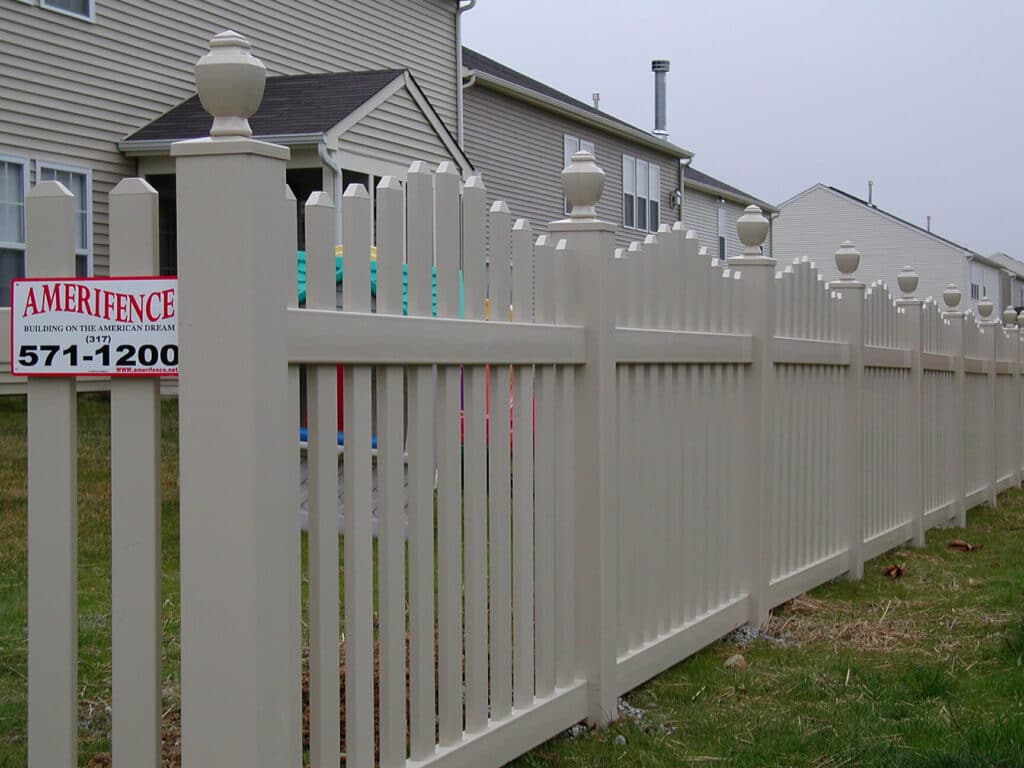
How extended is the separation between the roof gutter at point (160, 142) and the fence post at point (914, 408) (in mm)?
7883

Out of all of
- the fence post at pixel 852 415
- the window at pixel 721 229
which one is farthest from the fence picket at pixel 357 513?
the window at pixel 721 229

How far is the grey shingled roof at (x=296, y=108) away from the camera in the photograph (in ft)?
48.1

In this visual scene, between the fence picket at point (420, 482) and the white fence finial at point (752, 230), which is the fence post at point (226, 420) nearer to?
the fence picket at point (420, 482)

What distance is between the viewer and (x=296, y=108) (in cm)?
1530

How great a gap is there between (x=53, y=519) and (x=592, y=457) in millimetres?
2009

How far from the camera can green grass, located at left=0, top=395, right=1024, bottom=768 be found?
3.87 metres

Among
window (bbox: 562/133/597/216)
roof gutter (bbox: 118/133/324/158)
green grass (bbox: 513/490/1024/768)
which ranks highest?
window (bbox: 562/133/597/216)

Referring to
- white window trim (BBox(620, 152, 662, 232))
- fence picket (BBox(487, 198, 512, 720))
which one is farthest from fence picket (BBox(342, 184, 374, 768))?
white window trim (BBox(620, 152, 662, 232))

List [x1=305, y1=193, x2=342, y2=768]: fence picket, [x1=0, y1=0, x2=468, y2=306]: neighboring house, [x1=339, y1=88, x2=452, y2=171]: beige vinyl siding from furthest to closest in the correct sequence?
[x1=339, y1=88, x2=452, y2=171]: beige vinyl siding, [x1=0, y1=0, x2=468, y2=306]: neighboring house, [x1=305, y1=193, x2=342, y2=768]: fence picket

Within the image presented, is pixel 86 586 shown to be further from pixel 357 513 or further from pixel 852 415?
pixel 852 415

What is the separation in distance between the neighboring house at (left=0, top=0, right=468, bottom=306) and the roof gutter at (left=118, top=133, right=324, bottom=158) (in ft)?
0.09

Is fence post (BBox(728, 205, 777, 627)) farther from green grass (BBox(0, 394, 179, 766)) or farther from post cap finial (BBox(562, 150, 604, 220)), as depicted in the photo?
green grass (BBox(0, 394, 179, 766))

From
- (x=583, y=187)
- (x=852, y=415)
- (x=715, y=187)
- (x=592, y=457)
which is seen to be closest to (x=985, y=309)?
(x=852, y=415)

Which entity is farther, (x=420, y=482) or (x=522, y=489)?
(x=522, y=489)
